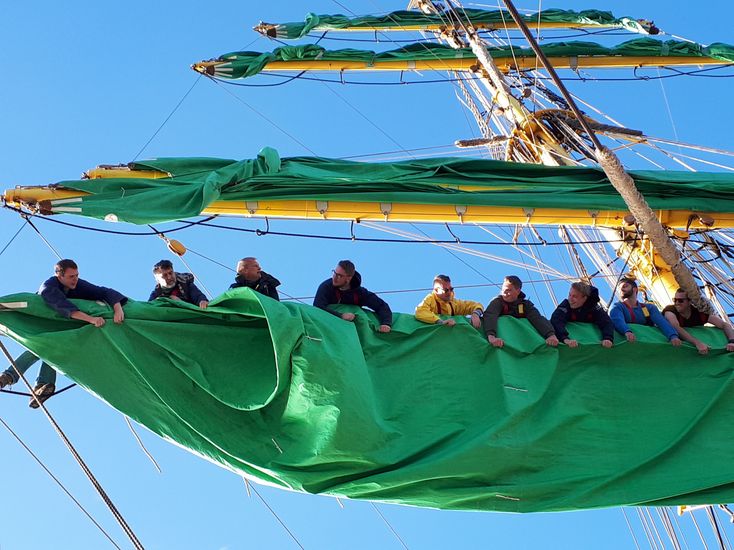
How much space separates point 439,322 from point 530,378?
2.42 feet

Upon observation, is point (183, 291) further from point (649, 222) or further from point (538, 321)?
point (649, 222)

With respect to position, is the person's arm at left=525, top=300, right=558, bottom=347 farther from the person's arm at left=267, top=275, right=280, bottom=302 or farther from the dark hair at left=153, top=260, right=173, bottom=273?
the dark hair at left=153, top=260, right=173, bottom=273

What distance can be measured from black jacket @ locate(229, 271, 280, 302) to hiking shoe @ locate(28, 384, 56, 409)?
1343 mm

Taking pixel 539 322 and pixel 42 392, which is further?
pixel 539 322

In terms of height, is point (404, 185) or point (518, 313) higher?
point (404, 185)

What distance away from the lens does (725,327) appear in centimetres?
834

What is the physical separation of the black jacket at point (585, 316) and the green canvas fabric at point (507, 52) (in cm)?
815

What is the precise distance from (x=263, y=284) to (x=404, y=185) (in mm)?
2015

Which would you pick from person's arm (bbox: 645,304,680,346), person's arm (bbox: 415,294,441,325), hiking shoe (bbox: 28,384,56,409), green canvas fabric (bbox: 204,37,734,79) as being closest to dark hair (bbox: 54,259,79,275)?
hiking shoe (bbox: 28,384,56,409)

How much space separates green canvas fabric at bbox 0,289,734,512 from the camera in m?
6.96

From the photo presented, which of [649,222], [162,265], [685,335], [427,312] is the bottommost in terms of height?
[162,265]

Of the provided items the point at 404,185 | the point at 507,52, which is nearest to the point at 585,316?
the point at 404,185

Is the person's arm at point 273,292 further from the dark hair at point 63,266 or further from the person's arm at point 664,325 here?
the person's arm at point 664,325

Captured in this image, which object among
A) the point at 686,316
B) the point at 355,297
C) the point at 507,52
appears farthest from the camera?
the point at 507,52
